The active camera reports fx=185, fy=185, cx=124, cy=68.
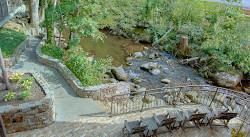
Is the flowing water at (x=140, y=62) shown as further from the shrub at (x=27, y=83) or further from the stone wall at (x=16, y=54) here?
the shrub at (x=27, y=83)

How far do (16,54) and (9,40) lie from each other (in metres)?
1.93

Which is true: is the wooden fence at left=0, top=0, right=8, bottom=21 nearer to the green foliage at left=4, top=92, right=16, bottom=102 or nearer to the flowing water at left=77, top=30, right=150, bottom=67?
the green foliage at left=4, top=92, right=16, bottom=102

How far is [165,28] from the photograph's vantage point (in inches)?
772

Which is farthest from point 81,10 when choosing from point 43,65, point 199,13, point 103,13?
point 199,13

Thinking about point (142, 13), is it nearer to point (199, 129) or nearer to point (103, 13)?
point (103, 13)

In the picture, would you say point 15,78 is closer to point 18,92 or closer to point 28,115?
point 18,92

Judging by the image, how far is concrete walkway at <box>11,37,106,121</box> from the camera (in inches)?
277

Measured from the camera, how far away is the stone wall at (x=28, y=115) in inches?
227

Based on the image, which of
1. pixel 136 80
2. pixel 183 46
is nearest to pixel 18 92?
pixel 136 80

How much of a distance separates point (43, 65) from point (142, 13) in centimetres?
1487

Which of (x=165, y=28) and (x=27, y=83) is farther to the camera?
(x=165, y=28)

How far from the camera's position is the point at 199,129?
22.9 ft

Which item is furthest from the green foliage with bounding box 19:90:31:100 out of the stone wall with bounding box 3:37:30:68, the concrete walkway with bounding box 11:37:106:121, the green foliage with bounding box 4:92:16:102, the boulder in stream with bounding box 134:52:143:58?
the boulder in stream with bounding box 134:52:143:58

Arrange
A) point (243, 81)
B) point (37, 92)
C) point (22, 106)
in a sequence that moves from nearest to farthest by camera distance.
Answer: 1. point (22, 106)
2. point (37, 92)
3. point (243, 81)
